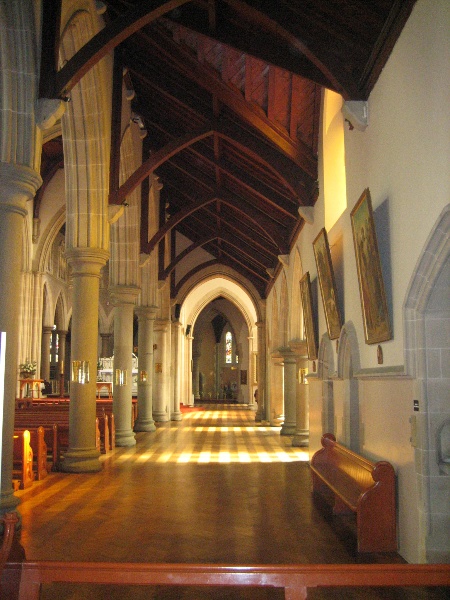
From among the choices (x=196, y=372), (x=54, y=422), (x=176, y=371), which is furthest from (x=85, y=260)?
(x=196, y=372)


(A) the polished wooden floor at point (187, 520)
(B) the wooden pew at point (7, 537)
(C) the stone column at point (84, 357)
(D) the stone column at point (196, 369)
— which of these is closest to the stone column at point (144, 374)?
(A) the polished wooden floor at point (187, 520)

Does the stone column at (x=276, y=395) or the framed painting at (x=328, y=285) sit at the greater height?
the framed painting at (x=328, y=285)

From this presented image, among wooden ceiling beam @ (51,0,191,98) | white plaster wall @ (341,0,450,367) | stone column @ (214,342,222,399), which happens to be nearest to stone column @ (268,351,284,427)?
white plaster wall @ (341,0,450,367)

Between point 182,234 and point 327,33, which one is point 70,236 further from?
point 182,234

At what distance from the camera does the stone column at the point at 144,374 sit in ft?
55.3

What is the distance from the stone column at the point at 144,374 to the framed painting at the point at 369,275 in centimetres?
1115

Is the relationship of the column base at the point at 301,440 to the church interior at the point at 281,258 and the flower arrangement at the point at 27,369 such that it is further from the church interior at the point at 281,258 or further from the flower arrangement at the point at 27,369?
the flower arrangement at the point at 27,369

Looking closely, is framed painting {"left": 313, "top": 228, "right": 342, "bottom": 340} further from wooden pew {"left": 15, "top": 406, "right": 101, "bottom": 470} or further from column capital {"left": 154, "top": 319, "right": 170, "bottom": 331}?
column capital {"left": 154, "top": 319, "right": 170, "bottom": 331}

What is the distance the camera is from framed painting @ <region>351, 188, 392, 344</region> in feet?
18.9

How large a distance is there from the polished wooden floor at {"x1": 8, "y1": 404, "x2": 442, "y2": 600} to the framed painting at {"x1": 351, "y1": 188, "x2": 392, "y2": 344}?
1.96 m

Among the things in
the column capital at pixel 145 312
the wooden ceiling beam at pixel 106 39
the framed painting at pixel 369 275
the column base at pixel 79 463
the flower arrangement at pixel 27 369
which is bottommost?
the column base at pixel 79 463

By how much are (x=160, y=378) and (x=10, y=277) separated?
14.4m

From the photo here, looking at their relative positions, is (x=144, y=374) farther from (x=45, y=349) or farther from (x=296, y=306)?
(x=45, y=349)

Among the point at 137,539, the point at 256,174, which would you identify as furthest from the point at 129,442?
the point at 137,539
